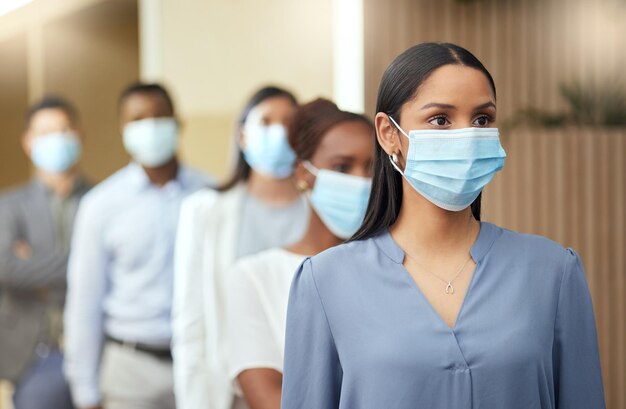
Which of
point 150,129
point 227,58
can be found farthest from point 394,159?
point 227,58

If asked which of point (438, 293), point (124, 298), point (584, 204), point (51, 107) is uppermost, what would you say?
point (51, 107)

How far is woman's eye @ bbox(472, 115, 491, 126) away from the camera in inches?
82.6

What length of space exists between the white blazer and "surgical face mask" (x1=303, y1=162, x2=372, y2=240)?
2.07 ft

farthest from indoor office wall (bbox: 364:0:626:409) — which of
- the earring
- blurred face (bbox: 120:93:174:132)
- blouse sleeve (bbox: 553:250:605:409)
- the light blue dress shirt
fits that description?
blouse sleeve (bbox: 553:250:605:409)

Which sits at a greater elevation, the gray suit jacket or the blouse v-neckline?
the blouse v-neckline

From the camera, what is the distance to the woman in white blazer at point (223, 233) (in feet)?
12.0

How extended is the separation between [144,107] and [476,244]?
11.0 feet

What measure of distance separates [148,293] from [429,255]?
270 centimetres

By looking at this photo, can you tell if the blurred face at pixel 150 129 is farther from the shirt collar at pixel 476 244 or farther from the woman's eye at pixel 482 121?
the woman's eye at pixel 482 121

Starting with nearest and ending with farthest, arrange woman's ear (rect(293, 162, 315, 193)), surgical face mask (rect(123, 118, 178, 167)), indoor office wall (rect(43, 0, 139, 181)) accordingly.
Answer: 1. woman's ear (rect(293, 162, 315, 193))
2. surgical face mask (rect(123, 118, 178, 167))
3. indoor office wall (rect(43, 0, 139, 181))

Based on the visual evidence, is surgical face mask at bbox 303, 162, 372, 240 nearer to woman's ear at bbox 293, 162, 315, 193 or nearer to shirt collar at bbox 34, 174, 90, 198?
woman's ear at bbox 293, 162, 315, 193

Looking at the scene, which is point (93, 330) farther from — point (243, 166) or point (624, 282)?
point (624, 282)

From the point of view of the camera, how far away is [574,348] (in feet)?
6.75

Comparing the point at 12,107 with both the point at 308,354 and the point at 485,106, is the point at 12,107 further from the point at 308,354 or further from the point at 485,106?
the point at 485,106
